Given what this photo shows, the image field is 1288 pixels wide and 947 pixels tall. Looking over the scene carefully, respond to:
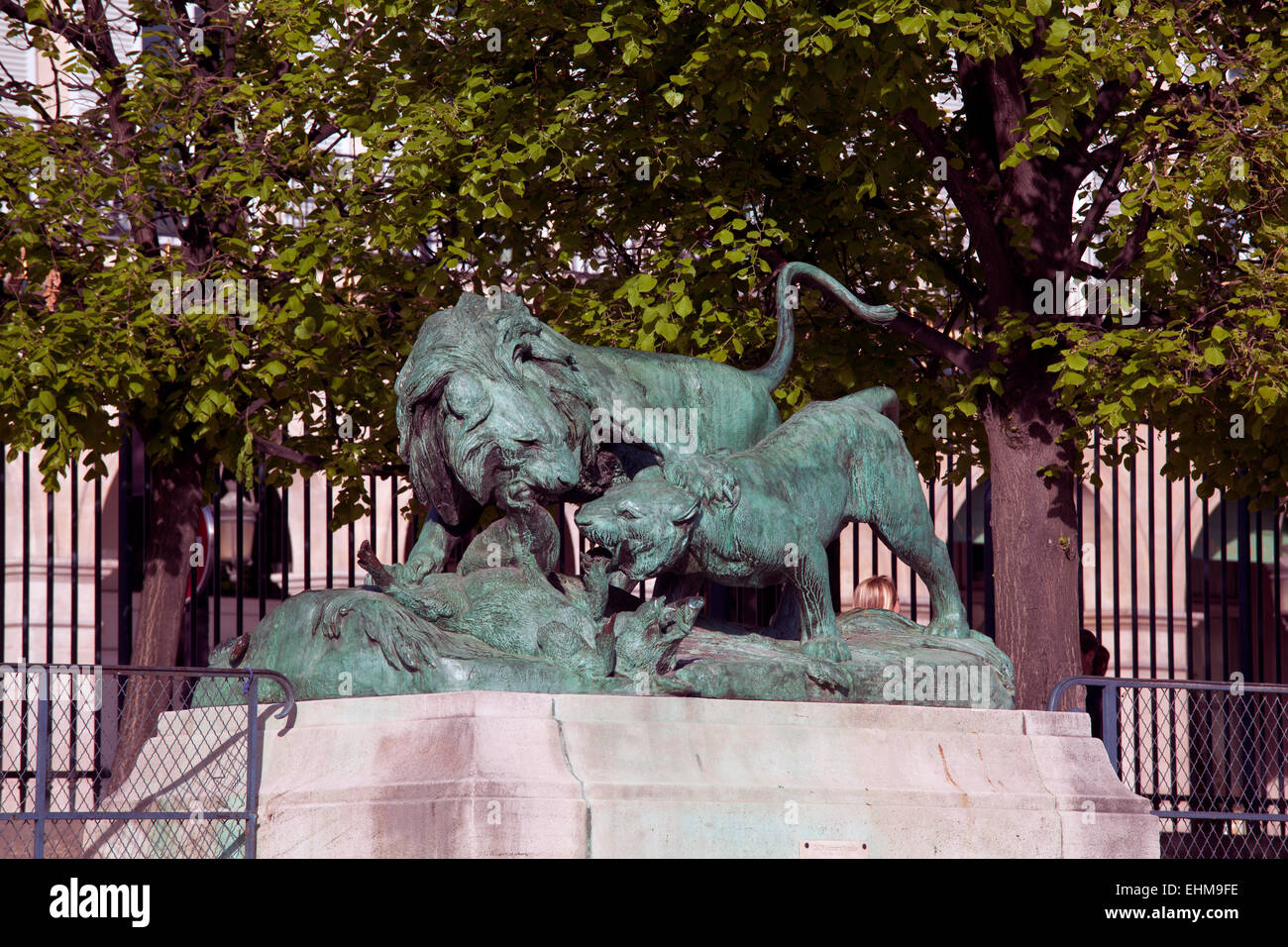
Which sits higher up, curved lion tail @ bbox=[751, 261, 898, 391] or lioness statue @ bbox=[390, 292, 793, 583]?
curved lion tail @ bbox=[751, 261, 898, 391]

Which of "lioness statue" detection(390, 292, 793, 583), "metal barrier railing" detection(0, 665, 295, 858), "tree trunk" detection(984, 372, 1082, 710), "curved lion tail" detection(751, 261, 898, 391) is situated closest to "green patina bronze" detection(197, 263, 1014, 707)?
"lioness statue" detection(390, 292, 793, 583)

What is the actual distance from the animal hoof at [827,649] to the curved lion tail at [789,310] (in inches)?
48.7

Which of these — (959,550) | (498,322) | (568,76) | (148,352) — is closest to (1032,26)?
(568,76)

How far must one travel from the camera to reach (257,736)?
670 cm

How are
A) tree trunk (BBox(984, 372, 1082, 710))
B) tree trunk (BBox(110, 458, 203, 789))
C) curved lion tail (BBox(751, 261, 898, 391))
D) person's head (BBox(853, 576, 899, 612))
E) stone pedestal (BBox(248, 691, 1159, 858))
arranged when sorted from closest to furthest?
stone pedestal (BBox(248, 691, 1159, 858))
curved lion tail (BBox(751, 261, 898, 391))
person's head (BBox(853, 576, 899, 612))
tree trunk (BBox(984, 372, 1082, 710))
tree trunk (BBox(110, 458, 203, 789))

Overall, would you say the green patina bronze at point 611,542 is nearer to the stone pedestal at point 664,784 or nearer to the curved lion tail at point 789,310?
the stone pedestal at point 664,784

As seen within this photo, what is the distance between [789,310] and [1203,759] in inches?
495

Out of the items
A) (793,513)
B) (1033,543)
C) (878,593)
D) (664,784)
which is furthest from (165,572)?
(664,784)

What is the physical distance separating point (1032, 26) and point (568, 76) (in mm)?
3074

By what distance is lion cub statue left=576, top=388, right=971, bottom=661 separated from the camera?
266 inches

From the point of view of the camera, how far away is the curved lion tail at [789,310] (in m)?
7.93

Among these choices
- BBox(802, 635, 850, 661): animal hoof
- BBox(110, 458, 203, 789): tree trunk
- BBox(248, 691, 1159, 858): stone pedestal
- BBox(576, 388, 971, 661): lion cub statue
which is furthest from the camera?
BBox(110, 458, 203, 789): tree trunk

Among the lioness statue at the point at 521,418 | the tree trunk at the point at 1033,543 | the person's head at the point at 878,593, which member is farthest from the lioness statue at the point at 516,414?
the tree trunk at the point at 1033,543

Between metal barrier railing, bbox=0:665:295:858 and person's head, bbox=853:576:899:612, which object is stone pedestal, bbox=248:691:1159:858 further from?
person's head, bbox=853:576:899:612
